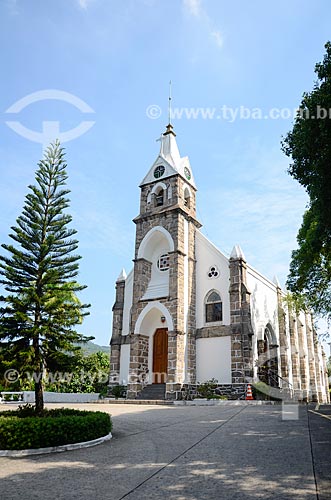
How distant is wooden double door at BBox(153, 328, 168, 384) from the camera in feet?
69.9

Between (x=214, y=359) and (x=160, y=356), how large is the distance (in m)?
3.20

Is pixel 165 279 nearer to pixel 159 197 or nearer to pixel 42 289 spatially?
pixel 159 197

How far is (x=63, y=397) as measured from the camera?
66.0ft

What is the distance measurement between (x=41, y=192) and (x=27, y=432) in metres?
5.77

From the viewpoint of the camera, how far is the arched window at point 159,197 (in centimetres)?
2379

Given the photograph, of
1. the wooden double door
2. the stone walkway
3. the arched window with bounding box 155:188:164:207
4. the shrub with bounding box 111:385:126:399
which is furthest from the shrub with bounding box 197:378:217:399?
the stone walkway

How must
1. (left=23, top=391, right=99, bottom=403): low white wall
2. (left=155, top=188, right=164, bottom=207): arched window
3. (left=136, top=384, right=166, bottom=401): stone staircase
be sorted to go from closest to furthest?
(left=23, top=391, right=99, bottom=403): low white wall, (left=136, top=384, right=166, bottom=401): stone staircase, (left=155, top=188, right=164, bottom=207): arched window

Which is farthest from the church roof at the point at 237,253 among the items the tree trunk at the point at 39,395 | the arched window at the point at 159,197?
the tree trunk at the point at 39,395

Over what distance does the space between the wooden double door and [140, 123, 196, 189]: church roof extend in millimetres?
9078

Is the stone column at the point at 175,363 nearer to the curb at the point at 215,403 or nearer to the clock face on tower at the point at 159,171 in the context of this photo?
the curb at the point at 215,403

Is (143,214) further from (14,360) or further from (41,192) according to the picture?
(14,360)

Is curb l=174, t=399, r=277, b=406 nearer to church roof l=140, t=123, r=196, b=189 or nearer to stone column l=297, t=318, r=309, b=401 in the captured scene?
stone column l=297, t=318, r=309, b=401

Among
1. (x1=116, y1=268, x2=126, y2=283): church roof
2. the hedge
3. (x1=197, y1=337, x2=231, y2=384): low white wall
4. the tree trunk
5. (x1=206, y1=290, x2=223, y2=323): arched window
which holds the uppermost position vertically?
(x1=116, y1=268, x2=126, y2=283): church roof

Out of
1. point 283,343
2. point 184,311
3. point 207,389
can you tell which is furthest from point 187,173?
point 207,389
